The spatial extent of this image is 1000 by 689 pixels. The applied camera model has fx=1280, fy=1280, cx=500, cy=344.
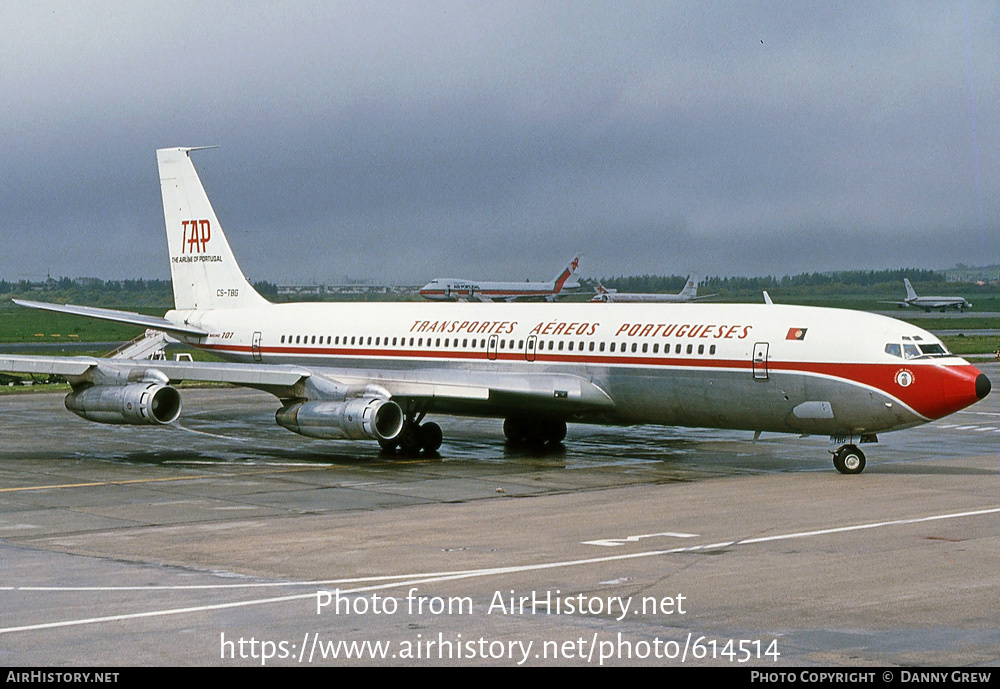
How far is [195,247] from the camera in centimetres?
4162

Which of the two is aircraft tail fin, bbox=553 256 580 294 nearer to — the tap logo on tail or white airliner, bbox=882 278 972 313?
white airliner, bbox=882 278 972 313

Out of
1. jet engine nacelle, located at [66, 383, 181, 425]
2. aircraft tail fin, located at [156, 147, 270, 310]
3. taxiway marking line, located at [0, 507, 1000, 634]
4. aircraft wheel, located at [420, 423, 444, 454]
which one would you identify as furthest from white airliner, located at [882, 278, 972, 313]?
taxiway marking line, located at [0, 507, 1000, 634]

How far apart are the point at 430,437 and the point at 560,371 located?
160 inches

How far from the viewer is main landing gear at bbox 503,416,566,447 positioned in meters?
35.8

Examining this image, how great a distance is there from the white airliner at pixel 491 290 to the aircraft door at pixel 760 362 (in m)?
121

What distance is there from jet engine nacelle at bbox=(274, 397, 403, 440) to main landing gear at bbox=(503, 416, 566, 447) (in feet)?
16.8

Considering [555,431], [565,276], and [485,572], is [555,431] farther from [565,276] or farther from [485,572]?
[565,276]

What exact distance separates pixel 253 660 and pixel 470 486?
15.0 meters

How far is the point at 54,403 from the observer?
48.8 metres

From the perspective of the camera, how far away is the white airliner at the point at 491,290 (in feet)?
507

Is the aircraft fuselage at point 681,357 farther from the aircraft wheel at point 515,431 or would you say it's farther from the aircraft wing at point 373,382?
the aircraft wheel at point 515,431

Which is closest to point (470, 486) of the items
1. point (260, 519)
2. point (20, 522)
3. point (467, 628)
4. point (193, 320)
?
point (260, 519)

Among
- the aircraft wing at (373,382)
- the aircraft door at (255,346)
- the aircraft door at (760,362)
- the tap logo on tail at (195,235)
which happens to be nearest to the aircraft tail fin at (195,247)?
the tap logo on tail at (195,235)

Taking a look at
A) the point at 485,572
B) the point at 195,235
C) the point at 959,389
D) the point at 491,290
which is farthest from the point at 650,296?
the point at 485,572
